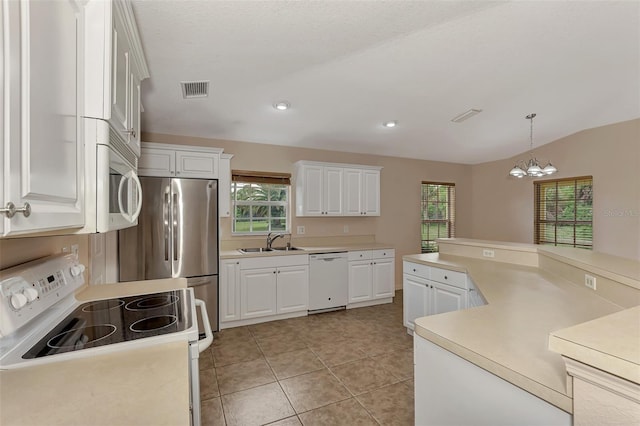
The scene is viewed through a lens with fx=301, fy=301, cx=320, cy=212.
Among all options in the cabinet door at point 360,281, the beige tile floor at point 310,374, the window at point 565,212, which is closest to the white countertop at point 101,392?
the beige tile floor at point 310,374

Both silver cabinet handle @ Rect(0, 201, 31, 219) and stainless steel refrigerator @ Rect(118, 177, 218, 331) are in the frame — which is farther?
stainless steel refrigerator @ Rect(118, 177, 218, 331)

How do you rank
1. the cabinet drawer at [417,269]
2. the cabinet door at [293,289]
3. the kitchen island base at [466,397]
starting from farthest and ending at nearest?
the cabinet door at [293,289] < the cabinet drawer at [417,269] < the kitchen island base at [466,397]

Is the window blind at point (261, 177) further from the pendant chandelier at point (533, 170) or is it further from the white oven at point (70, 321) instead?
the pendant chandelier at point (533, 170)

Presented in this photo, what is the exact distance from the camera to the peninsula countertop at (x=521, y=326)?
0.94 meters

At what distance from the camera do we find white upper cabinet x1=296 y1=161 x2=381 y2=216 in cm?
427

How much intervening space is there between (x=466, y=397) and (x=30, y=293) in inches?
65.3

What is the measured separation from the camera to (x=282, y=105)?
127 inches

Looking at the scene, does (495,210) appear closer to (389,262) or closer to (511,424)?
(389,262)

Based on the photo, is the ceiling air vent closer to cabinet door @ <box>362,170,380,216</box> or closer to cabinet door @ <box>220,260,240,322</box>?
cabinet door @ <box>220,260,240,322</box>

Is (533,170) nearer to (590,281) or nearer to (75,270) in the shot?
(590,281)

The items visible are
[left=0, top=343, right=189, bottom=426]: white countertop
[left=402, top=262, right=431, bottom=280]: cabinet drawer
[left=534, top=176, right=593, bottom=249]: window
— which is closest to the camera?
→ [left=0, top=343, right=189, bottom=426]: white countertop

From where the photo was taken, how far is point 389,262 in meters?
4.50

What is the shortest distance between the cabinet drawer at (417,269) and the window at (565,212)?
10.6 feet

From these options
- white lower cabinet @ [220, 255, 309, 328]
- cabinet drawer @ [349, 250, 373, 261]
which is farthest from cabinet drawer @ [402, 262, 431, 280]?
white lower cabinet @ [220, 255, 309, 328]
